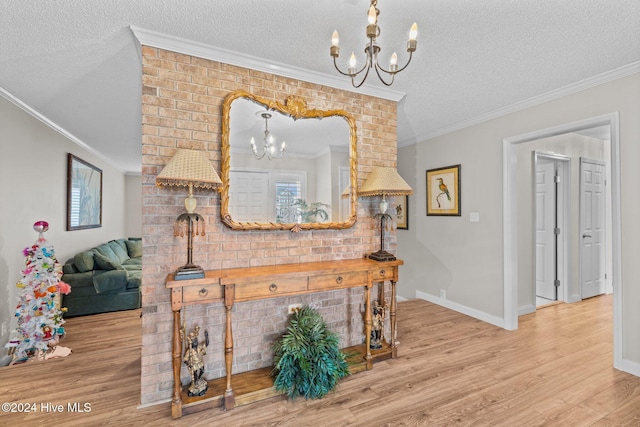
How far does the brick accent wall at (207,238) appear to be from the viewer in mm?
1955

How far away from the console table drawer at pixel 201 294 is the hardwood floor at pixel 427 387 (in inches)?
29.0

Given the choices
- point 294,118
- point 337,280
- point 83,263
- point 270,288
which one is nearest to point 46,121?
point 83,263

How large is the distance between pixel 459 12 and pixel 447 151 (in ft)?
8.11

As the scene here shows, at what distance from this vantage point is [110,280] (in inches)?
157

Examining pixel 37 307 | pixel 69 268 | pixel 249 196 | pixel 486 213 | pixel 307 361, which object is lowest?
pixel 307 361

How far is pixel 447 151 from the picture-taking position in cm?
400

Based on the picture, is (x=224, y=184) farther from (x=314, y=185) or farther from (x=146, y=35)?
(x=146, y=35)

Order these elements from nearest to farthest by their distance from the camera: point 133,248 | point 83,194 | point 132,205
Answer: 1. point 83,194
2. point 133,248
3. point 132,205

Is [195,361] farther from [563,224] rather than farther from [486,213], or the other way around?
[563,224]

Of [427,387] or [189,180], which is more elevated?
[189,180]

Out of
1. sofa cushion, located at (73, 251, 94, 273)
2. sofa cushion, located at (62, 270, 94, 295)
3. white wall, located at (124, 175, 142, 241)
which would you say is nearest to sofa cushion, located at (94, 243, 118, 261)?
sofa cushion, located at (73, 251, 94, 273)

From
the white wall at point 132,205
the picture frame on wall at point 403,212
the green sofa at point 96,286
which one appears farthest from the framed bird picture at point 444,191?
the white wall at point 132,205

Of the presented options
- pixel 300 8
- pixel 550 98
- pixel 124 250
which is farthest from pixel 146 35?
pixel 124 250

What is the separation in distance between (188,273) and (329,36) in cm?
180
